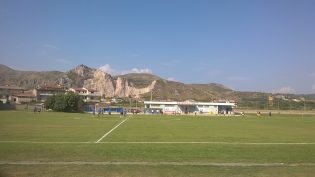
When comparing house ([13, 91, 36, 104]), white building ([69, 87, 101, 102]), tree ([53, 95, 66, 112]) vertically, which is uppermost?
white building ([69, 87, 101, 102])

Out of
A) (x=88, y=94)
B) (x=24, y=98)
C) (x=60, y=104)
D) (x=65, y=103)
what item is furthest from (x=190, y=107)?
(x=24, y=98)

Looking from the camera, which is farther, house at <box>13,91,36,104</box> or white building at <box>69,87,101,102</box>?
white building at <box>69,87,101,102</box>

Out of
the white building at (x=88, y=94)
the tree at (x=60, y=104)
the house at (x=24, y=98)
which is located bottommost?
the tree at (x=60, y=104)

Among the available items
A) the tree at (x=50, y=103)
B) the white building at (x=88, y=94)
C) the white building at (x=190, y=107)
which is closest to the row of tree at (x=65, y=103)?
the tree at (x=50, y=103)

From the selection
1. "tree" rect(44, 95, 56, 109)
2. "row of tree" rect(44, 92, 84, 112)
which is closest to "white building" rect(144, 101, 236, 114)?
"row of tree" rect(44, 92, 84, 112)

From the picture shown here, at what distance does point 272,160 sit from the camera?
14.6 metres

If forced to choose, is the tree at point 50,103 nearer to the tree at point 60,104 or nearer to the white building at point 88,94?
the tree at point 60,104

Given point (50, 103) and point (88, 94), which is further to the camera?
point (88, 94)


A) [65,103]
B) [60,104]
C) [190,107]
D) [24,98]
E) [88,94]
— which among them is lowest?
[60,104]

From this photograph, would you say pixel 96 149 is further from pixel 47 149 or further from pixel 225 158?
pixel 225 158

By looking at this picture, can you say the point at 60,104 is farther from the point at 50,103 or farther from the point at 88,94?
the point at 88,94

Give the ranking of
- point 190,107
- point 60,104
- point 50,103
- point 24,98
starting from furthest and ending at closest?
point 24,98
point 190,107
point 50,103
point 60,104

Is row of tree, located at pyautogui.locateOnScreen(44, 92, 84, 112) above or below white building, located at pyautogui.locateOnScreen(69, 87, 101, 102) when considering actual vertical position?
below

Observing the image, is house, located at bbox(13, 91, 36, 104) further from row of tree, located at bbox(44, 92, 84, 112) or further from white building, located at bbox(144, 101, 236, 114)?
row of tree, located at bbox(44, 92, 84, 112)
